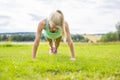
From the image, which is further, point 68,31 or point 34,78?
point 68,31

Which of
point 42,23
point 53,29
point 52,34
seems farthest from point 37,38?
point 52,34

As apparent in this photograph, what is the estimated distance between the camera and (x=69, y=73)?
8312 millimetres

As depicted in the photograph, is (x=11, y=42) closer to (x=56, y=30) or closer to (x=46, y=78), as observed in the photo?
(x=56, y=30)

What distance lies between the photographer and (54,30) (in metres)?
11.7

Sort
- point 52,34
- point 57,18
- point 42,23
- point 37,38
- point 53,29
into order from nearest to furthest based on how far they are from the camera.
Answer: point 57,18 < point 37,38 < point 42,23 < point 53,29 < point 52,34

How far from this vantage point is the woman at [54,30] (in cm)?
985

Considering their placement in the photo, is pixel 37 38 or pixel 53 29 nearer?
pixel 37 38

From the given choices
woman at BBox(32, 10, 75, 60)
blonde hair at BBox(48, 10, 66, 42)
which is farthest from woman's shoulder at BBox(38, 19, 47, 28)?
blonde hair at BBox(48, 10, 66, 42)

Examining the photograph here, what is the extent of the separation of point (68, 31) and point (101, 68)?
220 cm

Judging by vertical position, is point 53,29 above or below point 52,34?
above

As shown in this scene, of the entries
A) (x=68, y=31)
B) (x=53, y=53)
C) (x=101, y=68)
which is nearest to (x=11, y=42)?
(x=53, y=53)

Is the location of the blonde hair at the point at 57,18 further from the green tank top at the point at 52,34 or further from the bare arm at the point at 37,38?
the green tank top at the point at 52,34

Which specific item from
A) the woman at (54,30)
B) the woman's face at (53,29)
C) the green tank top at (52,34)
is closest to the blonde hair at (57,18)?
the woman at (54,30)

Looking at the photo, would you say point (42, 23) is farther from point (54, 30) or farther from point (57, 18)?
point (57, 18)
